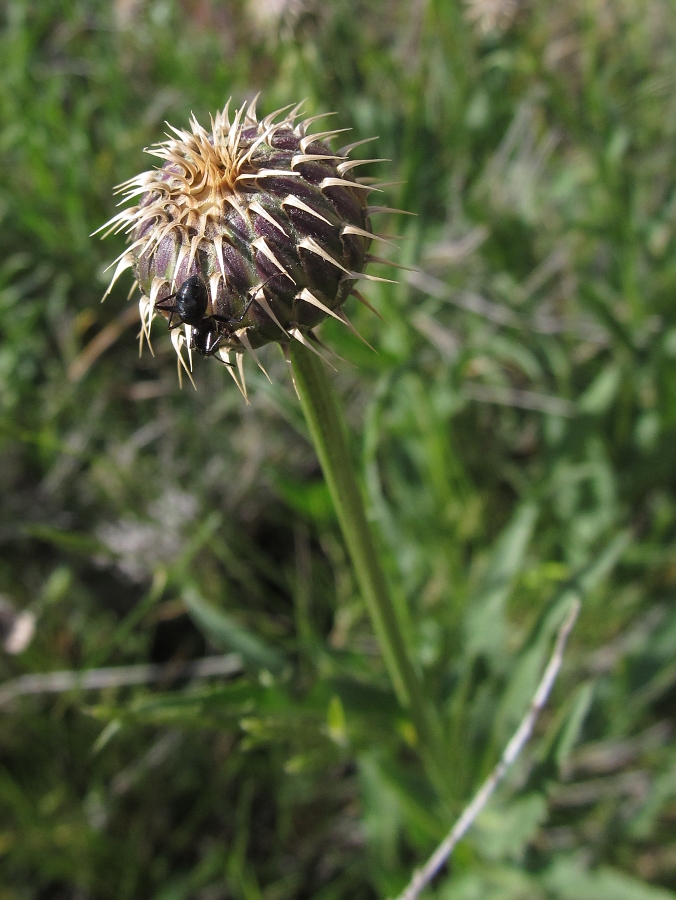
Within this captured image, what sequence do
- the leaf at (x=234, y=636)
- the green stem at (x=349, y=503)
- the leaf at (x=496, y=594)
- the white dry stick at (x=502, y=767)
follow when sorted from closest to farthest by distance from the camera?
the green stem at (x=349, y=503) < the white dry stick at (x=502, y=767) < the leaf at (x=234, y=636) < the leaf at (x=496, y=594)

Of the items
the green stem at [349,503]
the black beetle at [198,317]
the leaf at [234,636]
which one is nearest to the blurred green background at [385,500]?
the leaf at [234,636]

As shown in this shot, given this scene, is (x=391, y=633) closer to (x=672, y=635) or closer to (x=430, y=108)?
(x=672, y=635)

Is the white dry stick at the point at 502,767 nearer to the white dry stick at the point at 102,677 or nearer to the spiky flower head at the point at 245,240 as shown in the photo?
the spiky flower head at the point at 245,240

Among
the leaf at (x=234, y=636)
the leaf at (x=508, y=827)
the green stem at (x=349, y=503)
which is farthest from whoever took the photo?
the leaf at (x=234, y=636)

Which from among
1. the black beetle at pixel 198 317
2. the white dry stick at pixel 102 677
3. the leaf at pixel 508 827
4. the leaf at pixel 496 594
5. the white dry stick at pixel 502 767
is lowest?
the leaf at pixel 508 827

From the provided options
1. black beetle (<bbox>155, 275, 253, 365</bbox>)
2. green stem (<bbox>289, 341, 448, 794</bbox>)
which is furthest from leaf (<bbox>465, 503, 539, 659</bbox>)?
black beetle (<bbox>155, 275, 253, 365</bbox>)

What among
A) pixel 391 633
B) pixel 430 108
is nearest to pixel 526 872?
pixel 391 633

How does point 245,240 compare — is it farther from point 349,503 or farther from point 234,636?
point 234,636
